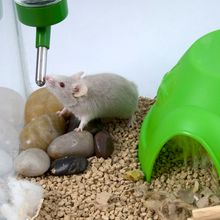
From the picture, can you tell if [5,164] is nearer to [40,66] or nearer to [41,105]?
[41,105]

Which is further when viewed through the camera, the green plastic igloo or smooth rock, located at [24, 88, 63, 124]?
smooth rock, located at [24, 88, 63, 124]

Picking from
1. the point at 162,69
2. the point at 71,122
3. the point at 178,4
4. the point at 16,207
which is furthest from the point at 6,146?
the point at 178,4

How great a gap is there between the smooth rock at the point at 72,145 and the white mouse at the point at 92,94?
3 cm

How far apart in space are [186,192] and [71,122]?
35 cm

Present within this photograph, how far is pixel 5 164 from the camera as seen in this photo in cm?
134

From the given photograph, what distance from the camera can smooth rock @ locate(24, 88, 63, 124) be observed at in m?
1.45

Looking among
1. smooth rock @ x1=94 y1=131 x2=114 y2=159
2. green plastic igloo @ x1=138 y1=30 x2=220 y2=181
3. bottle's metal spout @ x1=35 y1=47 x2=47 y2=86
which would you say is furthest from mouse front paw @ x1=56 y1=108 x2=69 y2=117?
bottle's metal spout @ x1=35 y1=47 x2=47 y2=86

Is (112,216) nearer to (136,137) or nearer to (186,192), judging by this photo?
(186,192)

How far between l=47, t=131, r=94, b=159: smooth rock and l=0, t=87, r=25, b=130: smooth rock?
0.56ft

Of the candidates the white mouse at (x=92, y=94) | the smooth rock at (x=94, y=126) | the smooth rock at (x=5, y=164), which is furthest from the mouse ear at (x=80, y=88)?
the smooth rock at (x=5, y=164)

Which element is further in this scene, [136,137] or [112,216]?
[136,137]

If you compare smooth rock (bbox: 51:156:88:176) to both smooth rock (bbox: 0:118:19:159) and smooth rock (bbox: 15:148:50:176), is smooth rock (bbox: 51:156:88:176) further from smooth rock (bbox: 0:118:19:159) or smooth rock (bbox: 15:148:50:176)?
smooth rock (bbox: 0:118:19:159)

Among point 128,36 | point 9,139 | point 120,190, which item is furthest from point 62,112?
point 128,36

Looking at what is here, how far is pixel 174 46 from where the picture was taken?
175cm
